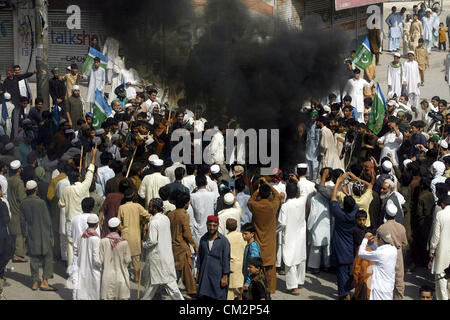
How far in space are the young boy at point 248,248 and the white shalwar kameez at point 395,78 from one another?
9.73 m

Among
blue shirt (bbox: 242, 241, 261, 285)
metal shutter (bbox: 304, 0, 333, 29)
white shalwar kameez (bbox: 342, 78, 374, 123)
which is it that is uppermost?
metal shutter (bbox: 304, 0, 333, 29)

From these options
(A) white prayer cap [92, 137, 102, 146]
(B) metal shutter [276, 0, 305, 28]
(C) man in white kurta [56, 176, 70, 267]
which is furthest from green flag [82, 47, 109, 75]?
(C) man in white kurta [56, 176, 70, 267]

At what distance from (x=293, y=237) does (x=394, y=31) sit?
47.4 ft

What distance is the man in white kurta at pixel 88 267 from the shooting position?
26.9ft

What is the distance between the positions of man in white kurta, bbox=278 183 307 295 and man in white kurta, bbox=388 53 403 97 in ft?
28.7

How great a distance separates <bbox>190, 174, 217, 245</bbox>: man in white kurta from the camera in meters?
9.30

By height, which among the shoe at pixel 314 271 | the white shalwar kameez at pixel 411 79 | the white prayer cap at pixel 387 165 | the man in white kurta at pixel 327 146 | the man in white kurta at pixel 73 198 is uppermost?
the white shalwar kameez at pixel 411 79

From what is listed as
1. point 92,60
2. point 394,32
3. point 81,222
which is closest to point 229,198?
point 81,222

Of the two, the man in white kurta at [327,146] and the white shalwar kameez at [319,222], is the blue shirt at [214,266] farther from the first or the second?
the man in white kurta at [327,146]

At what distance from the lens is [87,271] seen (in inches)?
325

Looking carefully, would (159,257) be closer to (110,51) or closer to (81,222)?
(81,222)

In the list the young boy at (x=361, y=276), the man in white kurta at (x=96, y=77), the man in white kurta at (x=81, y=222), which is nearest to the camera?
the young boy at (x=361, y=276)

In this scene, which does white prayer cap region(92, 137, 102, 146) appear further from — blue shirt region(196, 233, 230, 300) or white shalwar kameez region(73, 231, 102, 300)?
blue shirt region(196, 233, 230, 300)

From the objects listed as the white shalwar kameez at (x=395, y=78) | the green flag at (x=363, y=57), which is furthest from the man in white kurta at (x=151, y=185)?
the white shalwar kameez at (x=395, y=78)
